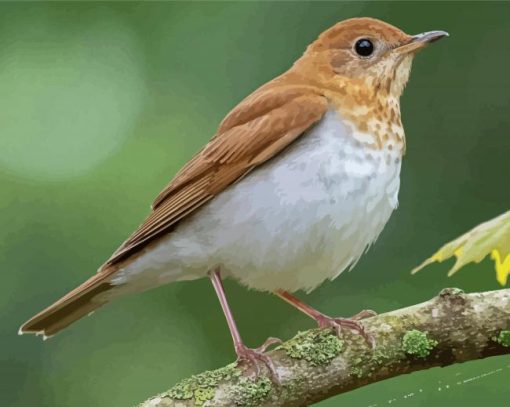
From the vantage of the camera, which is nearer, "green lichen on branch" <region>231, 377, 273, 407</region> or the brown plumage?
"green lichen on branch" <region>231, 377, 273, 407</region>

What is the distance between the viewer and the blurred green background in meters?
4.08

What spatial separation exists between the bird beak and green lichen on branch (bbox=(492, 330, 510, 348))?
720 millimetres

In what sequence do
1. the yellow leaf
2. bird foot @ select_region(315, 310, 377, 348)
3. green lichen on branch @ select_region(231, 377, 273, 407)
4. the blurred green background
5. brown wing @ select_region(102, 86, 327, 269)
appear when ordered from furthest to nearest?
the blurred green background < brown wing @ select_region(102, 86, 327, 269) < bird foot @ select_region(315, 310, 377, 348) < green lichen on branch @ select_region(231, 377, 273, 407) < the yellow leaf

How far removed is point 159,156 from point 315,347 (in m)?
2.21

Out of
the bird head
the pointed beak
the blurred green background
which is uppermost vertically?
the blurred green background

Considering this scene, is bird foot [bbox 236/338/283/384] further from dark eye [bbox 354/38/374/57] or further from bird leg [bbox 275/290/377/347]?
dark eye [bbox 354/38/374/57]

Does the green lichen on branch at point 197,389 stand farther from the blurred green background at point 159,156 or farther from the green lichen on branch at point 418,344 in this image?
the blurred green background at point 159,156

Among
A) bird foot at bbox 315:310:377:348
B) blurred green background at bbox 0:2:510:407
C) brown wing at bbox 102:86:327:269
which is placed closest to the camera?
bird foot at bbox 315:310:377:348

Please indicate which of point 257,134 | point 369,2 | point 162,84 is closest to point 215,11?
point 162,84

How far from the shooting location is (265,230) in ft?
7.81

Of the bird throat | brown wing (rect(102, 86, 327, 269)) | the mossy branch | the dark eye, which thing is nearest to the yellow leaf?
the mossy branch

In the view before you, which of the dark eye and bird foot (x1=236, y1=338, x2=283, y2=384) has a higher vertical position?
the dark eye

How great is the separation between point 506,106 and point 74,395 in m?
2.13

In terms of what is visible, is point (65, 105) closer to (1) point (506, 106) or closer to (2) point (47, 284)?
(2) point (47, 284)
